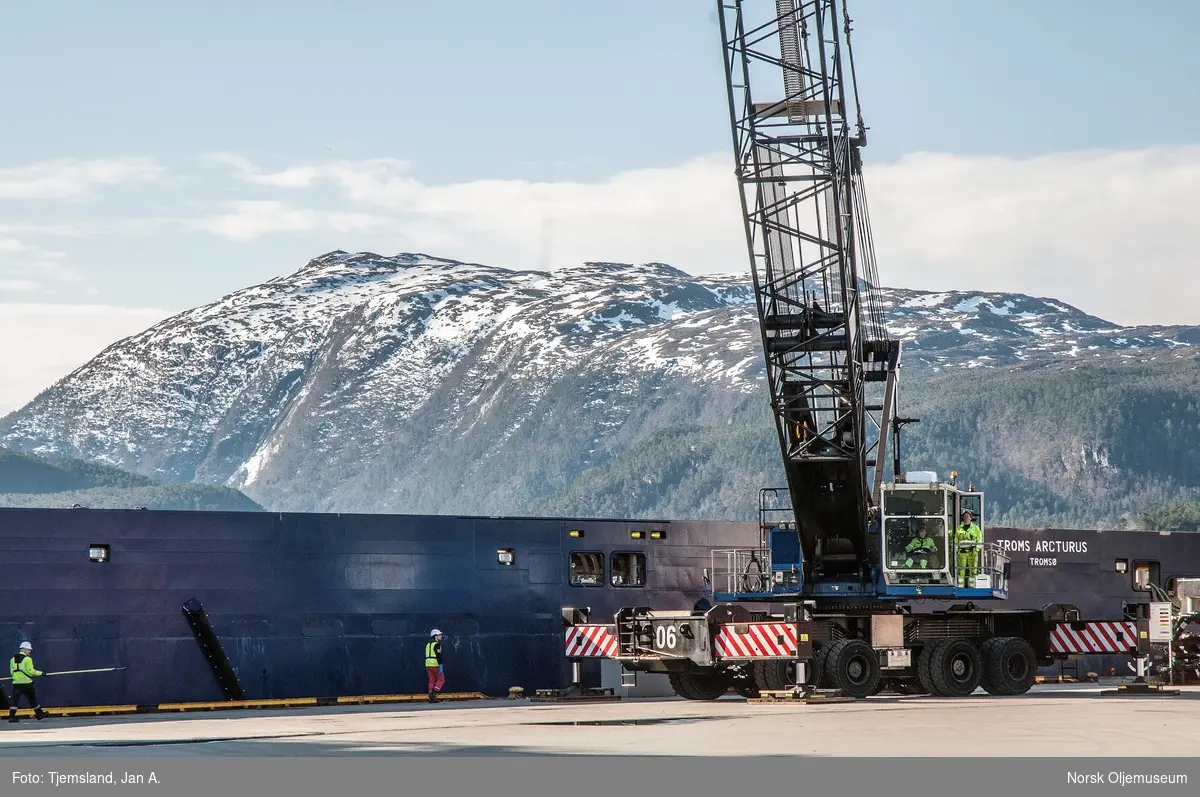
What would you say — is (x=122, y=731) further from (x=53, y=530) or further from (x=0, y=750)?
(x=53, y=530)

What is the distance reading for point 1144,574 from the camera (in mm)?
44844

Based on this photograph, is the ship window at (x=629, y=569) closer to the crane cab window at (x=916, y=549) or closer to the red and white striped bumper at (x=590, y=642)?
the red and white striped bumper at (x=590, y=642)

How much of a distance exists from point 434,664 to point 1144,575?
67.3 ft

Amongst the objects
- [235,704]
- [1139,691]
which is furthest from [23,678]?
[1139,691]

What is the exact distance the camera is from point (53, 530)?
102 ft

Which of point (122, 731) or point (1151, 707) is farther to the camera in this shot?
point (1151, 707)

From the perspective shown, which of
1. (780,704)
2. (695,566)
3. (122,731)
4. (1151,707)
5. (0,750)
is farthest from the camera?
(695,566)

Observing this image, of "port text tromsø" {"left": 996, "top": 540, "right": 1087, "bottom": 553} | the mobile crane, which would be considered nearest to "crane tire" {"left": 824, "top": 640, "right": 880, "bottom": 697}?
the mobile crane

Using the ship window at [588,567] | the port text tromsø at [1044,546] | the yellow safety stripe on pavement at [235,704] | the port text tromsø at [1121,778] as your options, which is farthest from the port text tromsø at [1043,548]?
the port text tromsø at [1121,778]

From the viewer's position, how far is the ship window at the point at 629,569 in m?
37.7

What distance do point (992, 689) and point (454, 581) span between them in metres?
10.7

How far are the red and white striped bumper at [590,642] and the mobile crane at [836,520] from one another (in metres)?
0.03

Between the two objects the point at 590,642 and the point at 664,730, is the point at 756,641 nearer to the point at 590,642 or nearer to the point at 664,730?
the point at 590,642

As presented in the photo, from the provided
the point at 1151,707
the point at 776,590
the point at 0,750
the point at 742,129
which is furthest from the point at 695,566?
the point at 0,750
